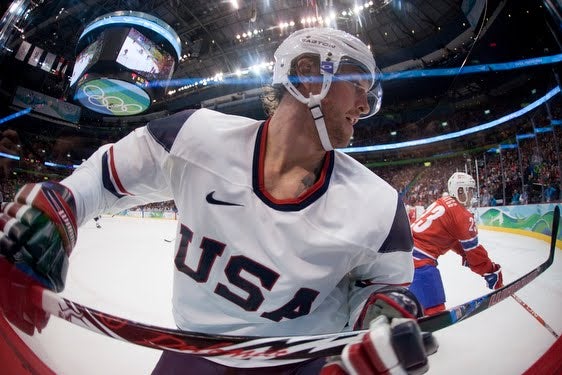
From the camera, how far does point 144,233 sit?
2.21 meters

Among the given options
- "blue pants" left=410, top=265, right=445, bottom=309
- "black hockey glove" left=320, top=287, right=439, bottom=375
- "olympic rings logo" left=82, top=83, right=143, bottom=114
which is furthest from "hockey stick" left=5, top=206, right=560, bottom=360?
"blue pants" left=410, top=265, right=445, bottom=309

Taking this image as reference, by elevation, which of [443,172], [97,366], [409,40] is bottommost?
[97,366]

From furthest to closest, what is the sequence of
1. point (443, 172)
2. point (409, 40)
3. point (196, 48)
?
point (443, 172), point (409, 40), point (196, 48)

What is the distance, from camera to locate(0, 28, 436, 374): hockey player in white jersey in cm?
43

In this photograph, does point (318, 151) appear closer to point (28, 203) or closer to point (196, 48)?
point (28, 203)

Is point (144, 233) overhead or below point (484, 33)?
below

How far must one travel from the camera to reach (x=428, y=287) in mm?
1226

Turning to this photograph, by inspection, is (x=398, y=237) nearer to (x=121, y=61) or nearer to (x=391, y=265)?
(x=391, y=265)

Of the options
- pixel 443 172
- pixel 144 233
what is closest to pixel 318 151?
pixel 443 172

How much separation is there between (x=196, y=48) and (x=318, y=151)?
0.84 m

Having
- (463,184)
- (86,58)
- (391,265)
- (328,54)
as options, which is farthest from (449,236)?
(86,58)

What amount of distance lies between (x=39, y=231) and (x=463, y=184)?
4.73 feet

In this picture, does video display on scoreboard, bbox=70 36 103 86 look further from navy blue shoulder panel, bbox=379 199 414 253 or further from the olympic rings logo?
navy blue shoulder panel, bbox=379 199 414 253

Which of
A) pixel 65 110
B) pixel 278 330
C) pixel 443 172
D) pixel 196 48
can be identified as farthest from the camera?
pixel 443 172
